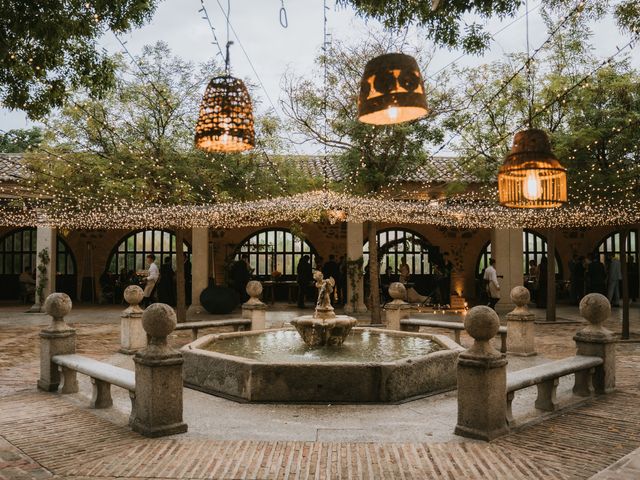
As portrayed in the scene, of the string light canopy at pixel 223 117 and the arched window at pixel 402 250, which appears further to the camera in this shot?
the arched window at pixel 402 250

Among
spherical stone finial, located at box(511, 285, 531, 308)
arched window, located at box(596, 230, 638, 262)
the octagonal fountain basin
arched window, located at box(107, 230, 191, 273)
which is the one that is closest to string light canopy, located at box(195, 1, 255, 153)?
the octagonal fountain basin

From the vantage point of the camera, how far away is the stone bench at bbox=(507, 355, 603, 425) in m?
5.25

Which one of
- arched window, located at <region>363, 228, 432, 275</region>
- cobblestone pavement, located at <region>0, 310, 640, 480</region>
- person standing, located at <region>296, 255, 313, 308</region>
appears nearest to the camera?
cobblestone pavement, located at <region>0, 310, 640, 480</region>

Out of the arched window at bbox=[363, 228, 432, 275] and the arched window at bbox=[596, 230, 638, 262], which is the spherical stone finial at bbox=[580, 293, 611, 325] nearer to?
the arched window at bbox=[363, 228, 432, 275]

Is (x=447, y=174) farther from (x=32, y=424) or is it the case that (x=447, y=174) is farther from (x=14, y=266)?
(x=14, y=266)

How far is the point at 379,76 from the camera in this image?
12.3 ft

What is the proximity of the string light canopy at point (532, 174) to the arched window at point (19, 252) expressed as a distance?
20.1 meters

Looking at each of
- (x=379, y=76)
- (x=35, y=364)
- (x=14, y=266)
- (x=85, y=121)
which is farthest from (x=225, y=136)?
(x=14, y=266)

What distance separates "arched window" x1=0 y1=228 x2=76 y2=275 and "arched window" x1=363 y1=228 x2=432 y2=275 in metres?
11.4

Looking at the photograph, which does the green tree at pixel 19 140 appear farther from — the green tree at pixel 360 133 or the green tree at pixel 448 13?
the green tree at pixel 448 13

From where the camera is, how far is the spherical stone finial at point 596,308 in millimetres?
6488

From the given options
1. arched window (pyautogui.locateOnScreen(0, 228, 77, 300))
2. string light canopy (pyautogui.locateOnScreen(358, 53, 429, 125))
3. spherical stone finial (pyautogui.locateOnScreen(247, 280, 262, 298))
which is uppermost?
string light canopy (pyautogui.locateOnScreen(358, 53, 429, 125))

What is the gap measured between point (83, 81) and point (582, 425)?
6.21 meters

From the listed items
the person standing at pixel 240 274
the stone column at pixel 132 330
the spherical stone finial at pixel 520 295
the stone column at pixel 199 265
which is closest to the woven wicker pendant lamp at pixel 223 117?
the stone column at pixel 132 330
